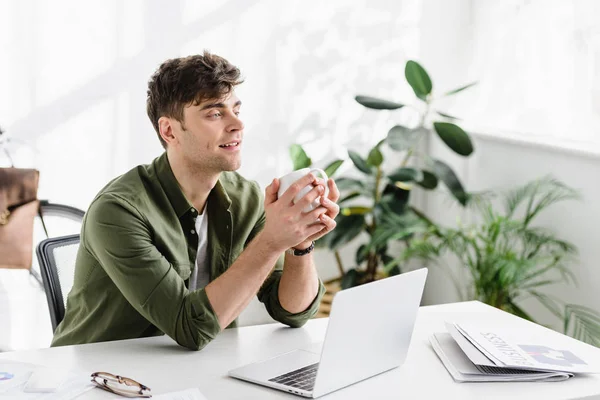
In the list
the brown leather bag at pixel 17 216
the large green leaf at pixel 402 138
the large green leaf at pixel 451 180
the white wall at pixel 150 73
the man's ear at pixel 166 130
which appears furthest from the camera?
the large green leaf at pixel 451 180

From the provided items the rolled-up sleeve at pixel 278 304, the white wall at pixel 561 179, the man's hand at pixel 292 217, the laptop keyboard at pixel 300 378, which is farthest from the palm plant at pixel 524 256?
the laptop keyboard at pixel 300 378

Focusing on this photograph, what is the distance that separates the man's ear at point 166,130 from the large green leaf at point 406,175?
1.84 meters

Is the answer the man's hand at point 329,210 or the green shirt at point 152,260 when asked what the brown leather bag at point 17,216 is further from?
the man's hand at point 329,210

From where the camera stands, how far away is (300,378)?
1579 millimetres

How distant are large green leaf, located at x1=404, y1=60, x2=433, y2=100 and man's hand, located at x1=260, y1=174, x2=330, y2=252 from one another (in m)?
2.07

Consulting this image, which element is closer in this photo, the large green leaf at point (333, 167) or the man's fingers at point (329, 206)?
the man's fingers at point (329, 206)

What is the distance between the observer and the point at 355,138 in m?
4.18

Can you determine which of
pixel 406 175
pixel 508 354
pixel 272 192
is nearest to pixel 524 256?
pixel 406 175

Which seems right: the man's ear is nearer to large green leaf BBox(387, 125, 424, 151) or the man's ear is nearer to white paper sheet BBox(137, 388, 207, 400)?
white paper sheet BBox(137, 388, 207, 400)

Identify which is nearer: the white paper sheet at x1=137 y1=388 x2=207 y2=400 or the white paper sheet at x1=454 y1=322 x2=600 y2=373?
the white paper sheet at x1=137 y1=388 x2=207 y2=400

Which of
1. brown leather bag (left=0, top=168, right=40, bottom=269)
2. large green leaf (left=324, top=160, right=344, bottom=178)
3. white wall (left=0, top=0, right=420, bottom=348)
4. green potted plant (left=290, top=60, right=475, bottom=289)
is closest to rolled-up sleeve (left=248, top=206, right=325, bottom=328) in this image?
white wall (left=0, top=0, right=420, bottom=348)

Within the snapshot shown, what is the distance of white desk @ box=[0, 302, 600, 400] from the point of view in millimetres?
1530

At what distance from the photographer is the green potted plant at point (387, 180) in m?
3.71

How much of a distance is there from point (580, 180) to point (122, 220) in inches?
79.9
